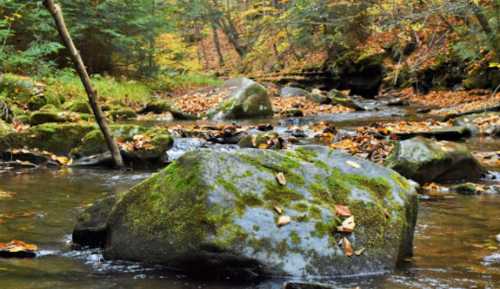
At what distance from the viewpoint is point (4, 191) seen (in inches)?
241

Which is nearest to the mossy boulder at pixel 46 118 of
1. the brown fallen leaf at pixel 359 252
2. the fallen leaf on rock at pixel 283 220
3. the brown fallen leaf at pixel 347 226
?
the fallen leaf on rock at pixel 283 220

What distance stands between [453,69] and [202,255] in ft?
60.3

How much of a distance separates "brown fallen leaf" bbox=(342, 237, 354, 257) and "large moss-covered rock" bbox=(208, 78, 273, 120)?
40.5ft

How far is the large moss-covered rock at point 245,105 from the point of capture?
15961mm

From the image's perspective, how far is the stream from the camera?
3.36 metres

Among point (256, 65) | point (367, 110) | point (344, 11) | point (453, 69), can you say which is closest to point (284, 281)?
point (367, 110)

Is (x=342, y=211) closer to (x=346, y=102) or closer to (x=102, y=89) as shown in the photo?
(x=346, y=102)

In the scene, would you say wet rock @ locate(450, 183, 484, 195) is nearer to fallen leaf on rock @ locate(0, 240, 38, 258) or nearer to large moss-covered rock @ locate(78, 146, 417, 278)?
large moss-covered rock @ locate(78, 146, 417, 278)

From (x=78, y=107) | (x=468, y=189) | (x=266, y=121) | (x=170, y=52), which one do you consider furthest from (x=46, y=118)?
(x=170, y=52)

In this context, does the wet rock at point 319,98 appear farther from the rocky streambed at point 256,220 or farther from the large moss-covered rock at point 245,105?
the rocky streambed at point 256,220

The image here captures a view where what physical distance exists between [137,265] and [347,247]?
130 cm

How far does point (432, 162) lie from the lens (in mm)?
7074

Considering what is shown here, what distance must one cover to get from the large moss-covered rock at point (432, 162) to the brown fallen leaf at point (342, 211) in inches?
135

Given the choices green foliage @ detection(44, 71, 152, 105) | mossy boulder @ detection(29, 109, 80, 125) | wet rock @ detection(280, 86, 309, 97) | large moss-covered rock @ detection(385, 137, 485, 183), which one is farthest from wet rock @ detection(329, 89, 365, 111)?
large moss-covered rock @ detection(385, 137, 485, 183)
